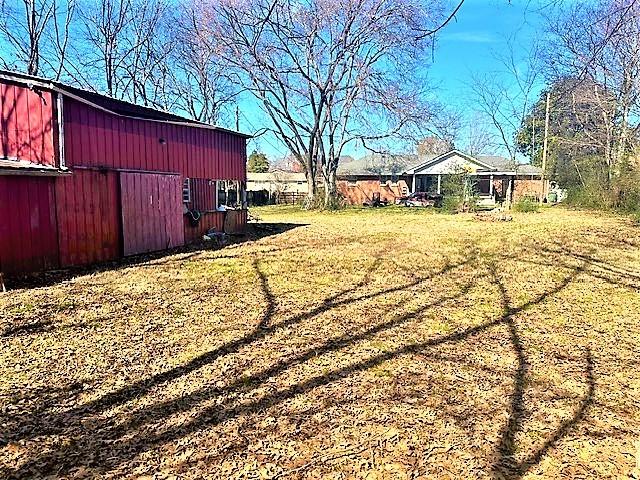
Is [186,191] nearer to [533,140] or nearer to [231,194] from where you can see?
[231,194]

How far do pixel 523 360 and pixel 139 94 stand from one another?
31.0m

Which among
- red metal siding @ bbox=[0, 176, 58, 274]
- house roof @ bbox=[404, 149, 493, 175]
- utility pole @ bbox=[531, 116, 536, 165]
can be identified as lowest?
red metal siding @ bbox=[0, 176, 58, 274]

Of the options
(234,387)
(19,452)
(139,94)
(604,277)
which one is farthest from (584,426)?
(139,94)

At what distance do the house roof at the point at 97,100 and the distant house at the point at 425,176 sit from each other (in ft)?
Answer: 69.9

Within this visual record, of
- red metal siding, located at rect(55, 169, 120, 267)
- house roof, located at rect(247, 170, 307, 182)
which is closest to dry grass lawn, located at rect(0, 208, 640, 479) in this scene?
red metal siding, located at rect(55, 169, 120, 267)

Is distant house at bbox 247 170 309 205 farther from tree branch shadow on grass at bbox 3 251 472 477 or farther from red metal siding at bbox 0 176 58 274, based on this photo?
tree branch shadow on grass at bbox 3 251 472 477

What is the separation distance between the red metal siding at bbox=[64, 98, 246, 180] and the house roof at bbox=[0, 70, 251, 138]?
13 cm

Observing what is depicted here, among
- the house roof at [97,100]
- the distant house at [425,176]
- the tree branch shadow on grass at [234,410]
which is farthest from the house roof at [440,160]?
the tree branch shadow on grass at [234,410]

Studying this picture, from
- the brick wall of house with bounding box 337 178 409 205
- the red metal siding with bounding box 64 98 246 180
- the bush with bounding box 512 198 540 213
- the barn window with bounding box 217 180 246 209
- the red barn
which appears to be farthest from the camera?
the brick wall of house with bounding box 337 178 409 205

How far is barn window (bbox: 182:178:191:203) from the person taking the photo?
1220cm

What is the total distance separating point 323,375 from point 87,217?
22.6 ft

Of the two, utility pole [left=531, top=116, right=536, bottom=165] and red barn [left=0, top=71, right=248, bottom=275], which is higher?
utility pole [left=531, top=116, right=536, bottom=165]

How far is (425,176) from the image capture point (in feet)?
125

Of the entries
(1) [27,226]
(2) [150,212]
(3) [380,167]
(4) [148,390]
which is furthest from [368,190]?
(4) [148,390]
